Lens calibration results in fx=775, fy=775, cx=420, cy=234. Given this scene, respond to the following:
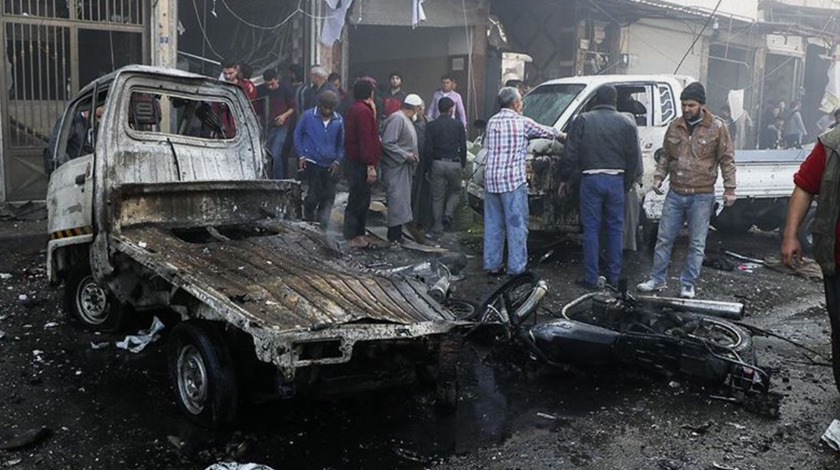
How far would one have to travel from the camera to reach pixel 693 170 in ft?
23.8

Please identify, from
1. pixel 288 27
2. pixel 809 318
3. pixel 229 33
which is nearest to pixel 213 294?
pixel 809 318

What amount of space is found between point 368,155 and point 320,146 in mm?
741

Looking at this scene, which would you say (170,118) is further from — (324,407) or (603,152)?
(324,407)

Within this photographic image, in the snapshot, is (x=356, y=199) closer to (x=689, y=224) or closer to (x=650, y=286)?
(x=650, y=286)

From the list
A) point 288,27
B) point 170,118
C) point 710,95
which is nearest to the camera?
point 170,118

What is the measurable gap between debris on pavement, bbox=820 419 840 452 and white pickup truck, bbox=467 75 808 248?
4039mm

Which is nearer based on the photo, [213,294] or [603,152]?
[213,294]

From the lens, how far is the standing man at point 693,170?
7195 millimetres

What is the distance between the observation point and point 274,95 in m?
11.1

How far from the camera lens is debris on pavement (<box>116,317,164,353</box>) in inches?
227

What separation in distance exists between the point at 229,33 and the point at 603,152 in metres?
8.47

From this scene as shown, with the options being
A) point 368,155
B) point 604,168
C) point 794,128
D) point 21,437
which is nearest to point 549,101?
point 604,168

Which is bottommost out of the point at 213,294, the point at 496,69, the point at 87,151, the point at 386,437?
the point at 386,437

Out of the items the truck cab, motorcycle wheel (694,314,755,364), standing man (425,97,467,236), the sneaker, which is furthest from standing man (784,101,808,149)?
motorcycle wheel (694,314,755,364)
